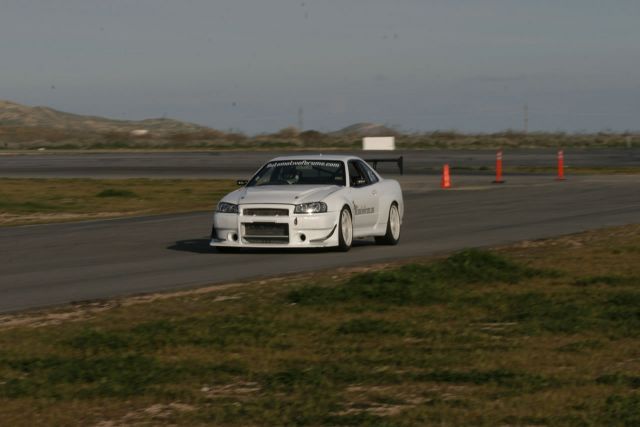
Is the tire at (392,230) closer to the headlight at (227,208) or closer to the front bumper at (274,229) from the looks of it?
the front bumper at (274,229)

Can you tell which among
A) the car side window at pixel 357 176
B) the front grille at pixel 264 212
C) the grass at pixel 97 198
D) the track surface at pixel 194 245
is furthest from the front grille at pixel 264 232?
the grass at pixel 97 198

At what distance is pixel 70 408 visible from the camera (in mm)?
7492

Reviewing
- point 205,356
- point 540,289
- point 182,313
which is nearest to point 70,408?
point 205,356

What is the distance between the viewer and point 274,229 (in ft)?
56.4

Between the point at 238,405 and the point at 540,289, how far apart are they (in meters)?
6.07

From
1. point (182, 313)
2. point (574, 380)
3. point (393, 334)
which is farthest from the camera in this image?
point (182, 313)

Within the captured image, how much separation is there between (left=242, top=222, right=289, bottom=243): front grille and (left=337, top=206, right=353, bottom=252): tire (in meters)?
0.82

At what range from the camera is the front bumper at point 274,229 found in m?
17.1

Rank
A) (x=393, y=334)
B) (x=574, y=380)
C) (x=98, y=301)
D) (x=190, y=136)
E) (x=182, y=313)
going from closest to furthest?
(x=574, y=380), (x=393, y=334), (x=182, y=313), (x=98, y=301), (x=190, y=136)

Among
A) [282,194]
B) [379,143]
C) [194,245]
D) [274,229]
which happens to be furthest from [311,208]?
[379,143]

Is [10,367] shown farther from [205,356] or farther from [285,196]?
[285,196]

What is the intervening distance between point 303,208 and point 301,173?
1423 mm

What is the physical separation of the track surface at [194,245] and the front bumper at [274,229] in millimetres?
202

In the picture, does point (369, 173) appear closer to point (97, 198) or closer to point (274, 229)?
point (274, 229)
